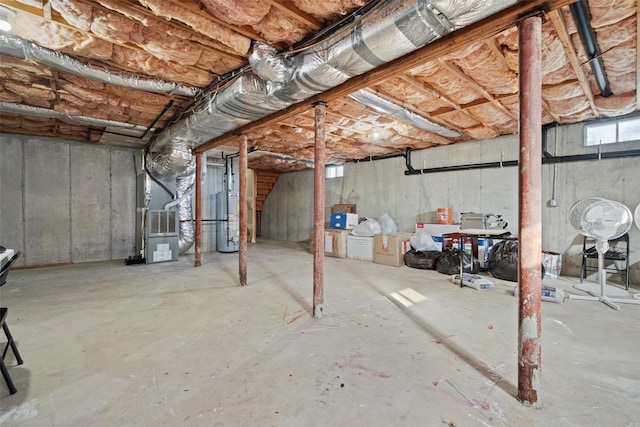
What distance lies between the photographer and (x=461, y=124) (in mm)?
4441

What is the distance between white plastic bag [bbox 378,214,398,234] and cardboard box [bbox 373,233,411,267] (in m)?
0.61

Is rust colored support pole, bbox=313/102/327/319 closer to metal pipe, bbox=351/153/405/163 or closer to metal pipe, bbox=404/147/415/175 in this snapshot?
metal pipe, bbox=404/147/415/175

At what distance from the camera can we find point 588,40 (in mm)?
2281

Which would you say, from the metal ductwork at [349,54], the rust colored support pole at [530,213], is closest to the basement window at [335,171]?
the metal ductwork at [349,54]

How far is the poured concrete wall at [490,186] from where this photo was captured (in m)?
4.08

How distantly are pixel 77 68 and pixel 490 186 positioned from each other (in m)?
6.00

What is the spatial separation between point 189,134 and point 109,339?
2657mm

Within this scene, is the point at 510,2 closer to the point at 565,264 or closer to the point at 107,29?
the point at 107,29

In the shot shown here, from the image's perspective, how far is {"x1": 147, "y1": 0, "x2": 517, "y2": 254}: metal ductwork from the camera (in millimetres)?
1562

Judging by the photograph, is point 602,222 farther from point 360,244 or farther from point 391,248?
point 360,244

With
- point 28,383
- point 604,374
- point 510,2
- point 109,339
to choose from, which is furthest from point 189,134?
point 604,374

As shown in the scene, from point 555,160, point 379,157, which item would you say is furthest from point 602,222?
point 379,157

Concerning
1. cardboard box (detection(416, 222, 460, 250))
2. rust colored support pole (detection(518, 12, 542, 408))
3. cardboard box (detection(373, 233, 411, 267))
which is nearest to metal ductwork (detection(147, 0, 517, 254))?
rust colored support pole (detection(518, 12, 542, 408))

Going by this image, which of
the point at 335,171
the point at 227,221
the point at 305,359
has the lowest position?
the point at 305,359
